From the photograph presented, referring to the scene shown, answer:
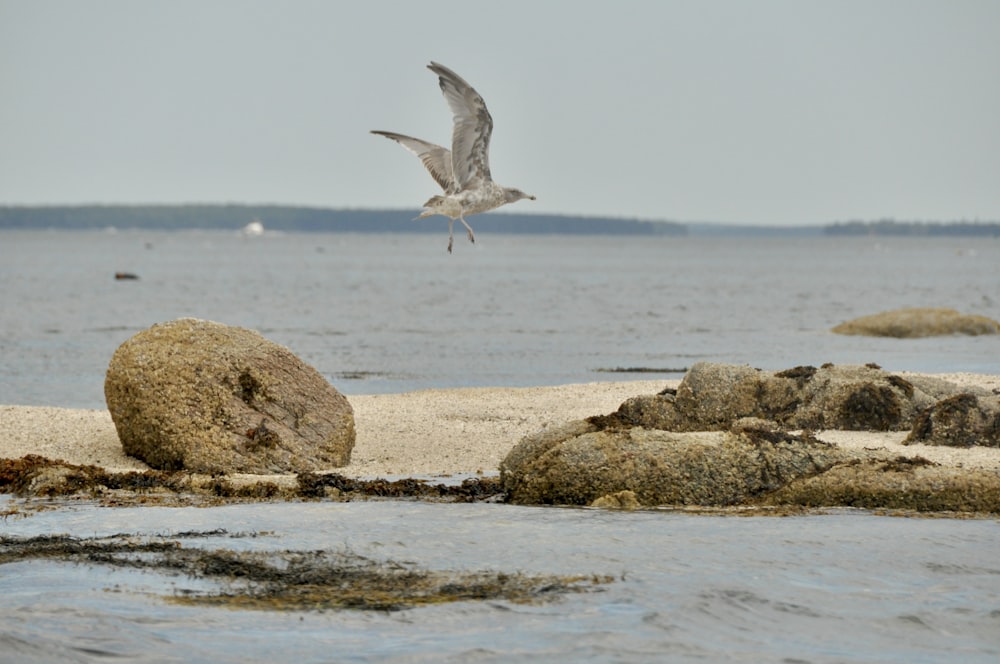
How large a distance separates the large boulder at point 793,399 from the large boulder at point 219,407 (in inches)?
130

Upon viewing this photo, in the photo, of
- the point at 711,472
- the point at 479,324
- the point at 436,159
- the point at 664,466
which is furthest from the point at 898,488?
the point at 479,324

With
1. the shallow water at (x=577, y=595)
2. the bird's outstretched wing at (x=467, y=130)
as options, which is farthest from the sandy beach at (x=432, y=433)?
the bird's outstretched wing at (x=467, y=130)

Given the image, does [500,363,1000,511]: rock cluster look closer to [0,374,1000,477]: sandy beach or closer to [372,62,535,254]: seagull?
[0,374,1000,477]: sandy beach

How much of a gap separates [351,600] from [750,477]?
3.92 metres

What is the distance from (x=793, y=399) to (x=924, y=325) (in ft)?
65.4

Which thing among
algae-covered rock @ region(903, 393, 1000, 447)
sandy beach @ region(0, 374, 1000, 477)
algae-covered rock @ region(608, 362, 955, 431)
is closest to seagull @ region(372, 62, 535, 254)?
sandy beach @ region(0, 374, 1000, 477)

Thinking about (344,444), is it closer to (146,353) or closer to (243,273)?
(146,353)

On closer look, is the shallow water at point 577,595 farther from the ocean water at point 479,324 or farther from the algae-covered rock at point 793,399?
the ocean water at point 479,324

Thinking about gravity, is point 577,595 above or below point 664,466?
below

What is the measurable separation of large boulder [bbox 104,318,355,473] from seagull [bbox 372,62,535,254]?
4.10 m

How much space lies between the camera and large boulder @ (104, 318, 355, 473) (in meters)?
12.0

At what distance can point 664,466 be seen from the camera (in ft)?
33.9

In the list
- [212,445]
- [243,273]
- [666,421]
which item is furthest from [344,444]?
[243,273]

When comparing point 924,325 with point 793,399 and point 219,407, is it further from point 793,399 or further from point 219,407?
point 219,407
